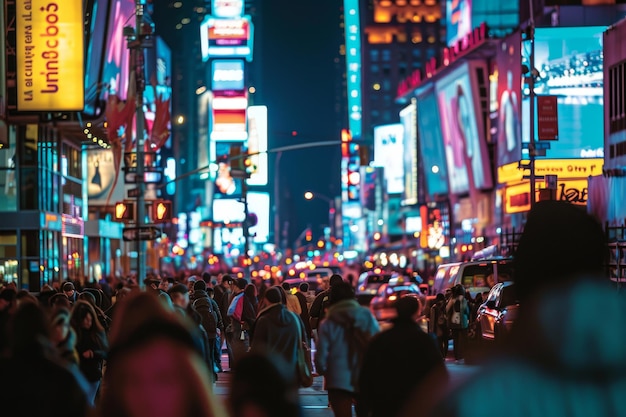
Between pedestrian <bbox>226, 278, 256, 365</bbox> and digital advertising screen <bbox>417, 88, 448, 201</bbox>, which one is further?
digital advertising screen <bbox>417, 88, 448, 201</bbox>

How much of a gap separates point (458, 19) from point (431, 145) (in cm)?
1145

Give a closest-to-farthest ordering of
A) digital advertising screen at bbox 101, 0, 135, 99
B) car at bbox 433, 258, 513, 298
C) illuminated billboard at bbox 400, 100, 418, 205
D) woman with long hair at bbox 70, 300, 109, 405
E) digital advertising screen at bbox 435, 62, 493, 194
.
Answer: woman with long hair at bbox 70, 300, 109, 405
car at bbox 433, 258, 513, 298
digital advertising screen at bbox 101, 0, 135, 99
digital advertising screen at bbox 435, 62, 493, 194
illuminated billboard at bbox 400, 100, 418, 205

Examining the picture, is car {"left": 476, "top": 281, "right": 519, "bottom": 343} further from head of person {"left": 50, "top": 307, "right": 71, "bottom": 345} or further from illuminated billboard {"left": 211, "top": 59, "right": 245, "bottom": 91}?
illuminated billboard {"left": 211, "top": 59, "right": 245, "bottom": 91}

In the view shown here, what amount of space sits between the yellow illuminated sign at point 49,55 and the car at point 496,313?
18667 mm

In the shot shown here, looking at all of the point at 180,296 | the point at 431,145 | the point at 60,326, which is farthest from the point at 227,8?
the point at 60,326

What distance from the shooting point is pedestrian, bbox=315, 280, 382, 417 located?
11.5 metres

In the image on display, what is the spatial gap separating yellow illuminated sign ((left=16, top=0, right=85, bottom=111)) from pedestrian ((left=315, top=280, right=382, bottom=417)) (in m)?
28.8

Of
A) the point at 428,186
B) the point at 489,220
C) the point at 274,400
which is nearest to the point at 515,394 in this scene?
the point at 274,400

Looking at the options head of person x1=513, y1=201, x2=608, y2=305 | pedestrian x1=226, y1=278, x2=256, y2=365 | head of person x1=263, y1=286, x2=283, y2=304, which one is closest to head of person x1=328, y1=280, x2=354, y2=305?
head of person x1=263, y1=286, x2=283, y2=304

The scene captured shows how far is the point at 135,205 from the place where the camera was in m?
29.5

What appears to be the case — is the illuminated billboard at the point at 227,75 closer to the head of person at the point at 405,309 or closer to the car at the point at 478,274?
the car at the point at 478,274

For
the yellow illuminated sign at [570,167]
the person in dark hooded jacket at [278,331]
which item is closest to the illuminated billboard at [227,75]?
the yellow illuminated sign at [570,167]

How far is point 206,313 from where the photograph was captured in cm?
2053

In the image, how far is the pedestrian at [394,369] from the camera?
8.45 metres
